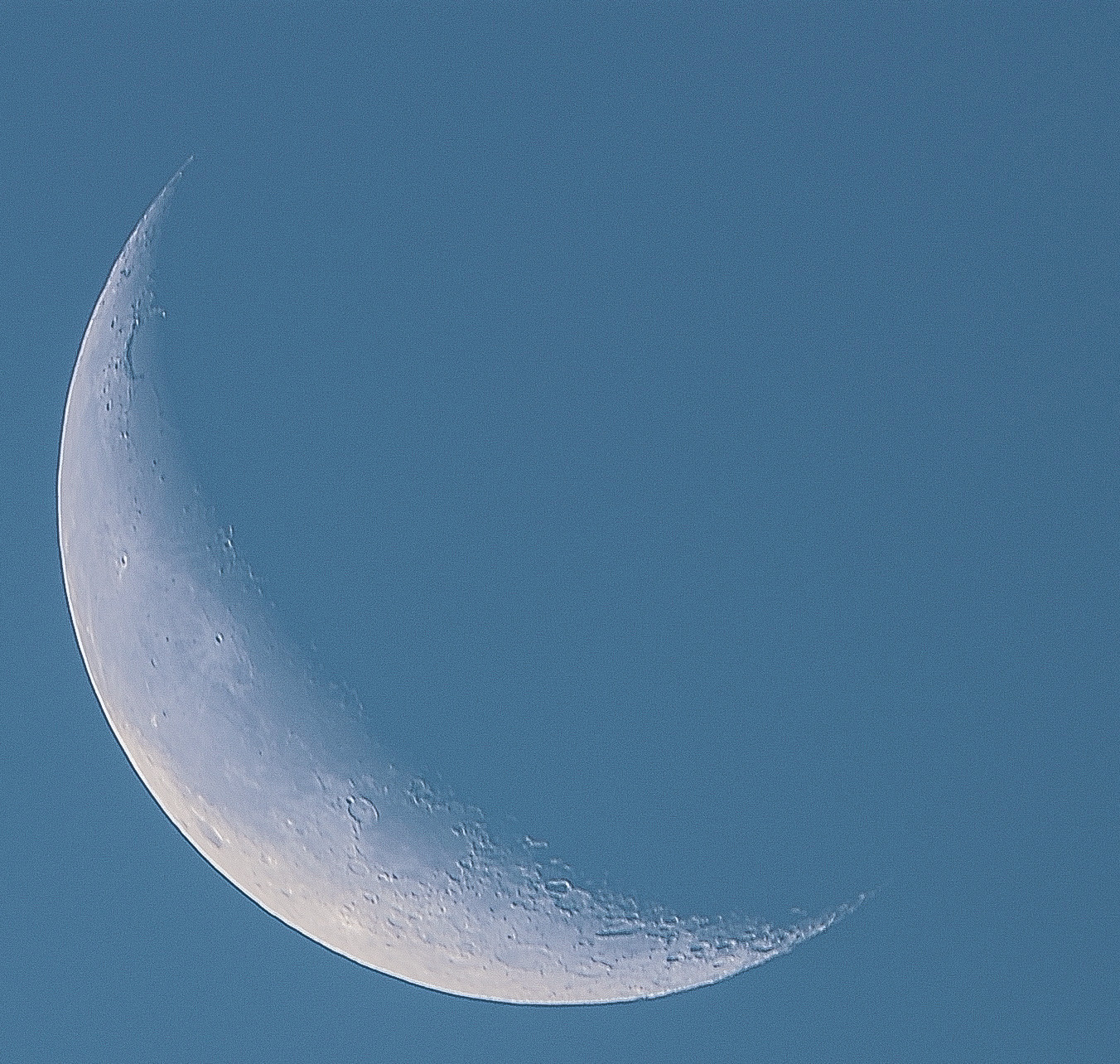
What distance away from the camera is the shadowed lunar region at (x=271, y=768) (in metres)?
8.20

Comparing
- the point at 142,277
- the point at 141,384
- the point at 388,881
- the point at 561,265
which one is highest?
the point at 561,265

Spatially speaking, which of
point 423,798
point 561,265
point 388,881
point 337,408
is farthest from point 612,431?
point 388,881

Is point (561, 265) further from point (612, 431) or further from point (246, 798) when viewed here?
point (246, 798)

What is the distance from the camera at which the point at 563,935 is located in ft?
27.9

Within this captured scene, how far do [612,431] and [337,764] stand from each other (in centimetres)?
254

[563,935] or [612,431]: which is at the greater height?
[612,431]

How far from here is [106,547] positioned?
27.8 feet

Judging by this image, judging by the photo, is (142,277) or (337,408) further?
(142,277)

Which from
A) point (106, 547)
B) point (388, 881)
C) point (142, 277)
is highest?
point (142, 277)

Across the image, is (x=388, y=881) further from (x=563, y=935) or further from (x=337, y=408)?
(x=337, y=408)

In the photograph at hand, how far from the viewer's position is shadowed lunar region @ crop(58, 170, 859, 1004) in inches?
323

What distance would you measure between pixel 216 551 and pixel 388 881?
222 cm

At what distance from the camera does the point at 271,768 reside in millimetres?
8242

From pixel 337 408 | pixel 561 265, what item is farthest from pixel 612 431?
pixel 337 408
